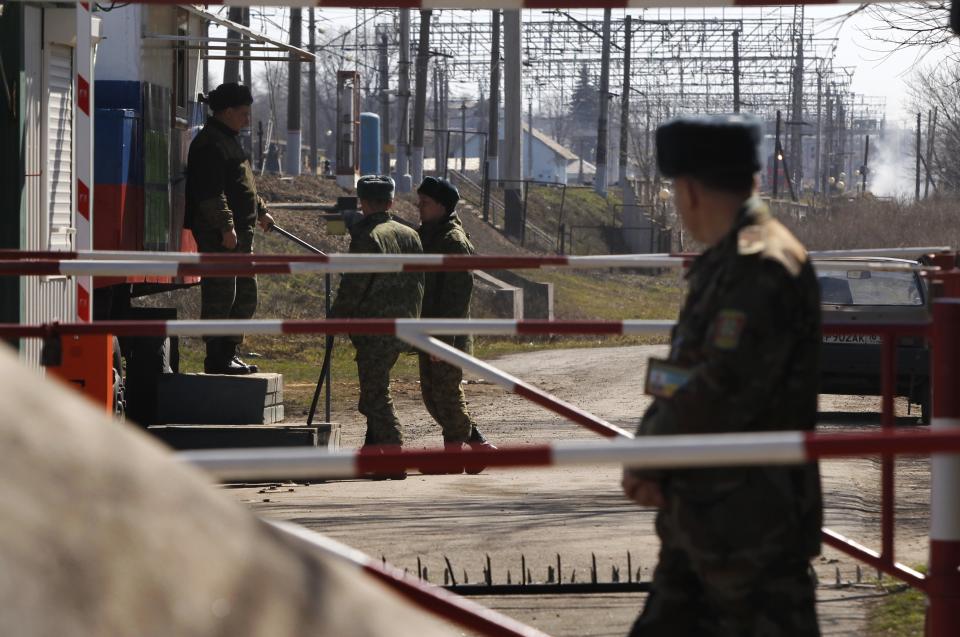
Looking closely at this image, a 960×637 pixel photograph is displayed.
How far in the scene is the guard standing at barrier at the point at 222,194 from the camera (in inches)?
440

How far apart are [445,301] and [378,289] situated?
57 centimetres

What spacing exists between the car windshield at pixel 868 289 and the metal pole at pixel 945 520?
1016cm

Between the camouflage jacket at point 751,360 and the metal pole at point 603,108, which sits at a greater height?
the metal pole at point 603,108

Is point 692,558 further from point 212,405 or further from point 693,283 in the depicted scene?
point 212,405

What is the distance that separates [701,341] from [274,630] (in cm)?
176

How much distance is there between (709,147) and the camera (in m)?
3.33

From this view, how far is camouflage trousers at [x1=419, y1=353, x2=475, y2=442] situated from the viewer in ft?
32.4

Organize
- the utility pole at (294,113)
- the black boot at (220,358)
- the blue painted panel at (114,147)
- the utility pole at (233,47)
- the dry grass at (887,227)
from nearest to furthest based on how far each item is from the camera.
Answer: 1. the blue painted panel at (114,147)
2. the black boot at (220,358)
3. the utility pole at (233,47)
4. the utility pole at (294,113)
5. the dry grass at (887,227)

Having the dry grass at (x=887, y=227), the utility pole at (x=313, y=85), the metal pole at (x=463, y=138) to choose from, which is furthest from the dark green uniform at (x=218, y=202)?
the metal pole at (x=463, y=138)

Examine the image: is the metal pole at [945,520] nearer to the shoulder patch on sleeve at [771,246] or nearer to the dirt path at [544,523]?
the shoulder patch on sleeve at [771,246]

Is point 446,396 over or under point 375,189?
under

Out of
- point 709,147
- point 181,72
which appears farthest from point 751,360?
point 181,72

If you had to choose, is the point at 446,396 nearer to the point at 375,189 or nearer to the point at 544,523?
the point at 375,189

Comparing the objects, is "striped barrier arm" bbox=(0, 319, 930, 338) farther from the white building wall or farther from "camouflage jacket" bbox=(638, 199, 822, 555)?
the white building wall
